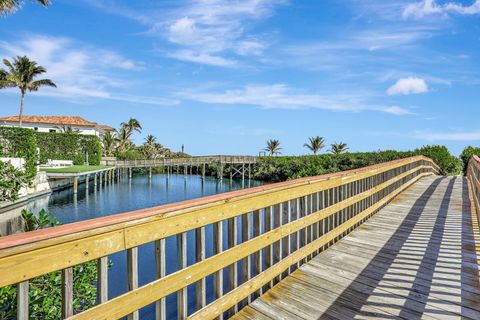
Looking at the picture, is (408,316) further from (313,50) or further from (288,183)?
(313,50)

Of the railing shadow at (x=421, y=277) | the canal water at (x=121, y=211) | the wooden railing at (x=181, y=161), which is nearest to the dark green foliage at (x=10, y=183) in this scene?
the canal water at (x=121, y=211)

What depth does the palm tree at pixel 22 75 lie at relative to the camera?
35.8 m

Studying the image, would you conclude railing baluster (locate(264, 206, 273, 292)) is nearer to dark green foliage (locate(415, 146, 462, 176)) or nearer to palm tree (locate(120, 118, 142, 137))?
dark green foliage (locate(415, 146, 462, 176))

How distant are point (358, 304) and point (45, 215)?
154 inches

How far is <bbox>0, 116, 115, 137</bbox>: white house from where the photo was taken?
188 ft

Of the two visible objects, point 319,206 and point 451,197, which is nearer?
point 319,206

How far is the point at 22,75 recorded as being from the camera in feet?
121

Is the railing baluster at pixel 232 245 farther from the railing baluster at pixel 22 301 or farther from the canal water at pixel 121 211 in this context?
the canal water at pixel 121 211

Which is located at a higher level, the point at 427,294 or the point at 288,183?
the point at 288,183

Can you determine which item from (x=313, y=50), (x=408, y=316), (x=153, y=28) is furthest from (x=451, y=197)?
(x=153, y=28)

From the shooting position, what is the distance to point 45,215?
4.04 m

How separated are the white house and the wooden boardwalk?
61044 millimetres

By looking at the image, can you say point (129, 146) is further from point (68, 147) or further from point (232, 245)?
point (232, 245)

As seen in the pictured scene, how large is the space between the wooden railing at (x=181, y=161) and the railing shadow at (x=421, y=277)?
4544 centimetres
